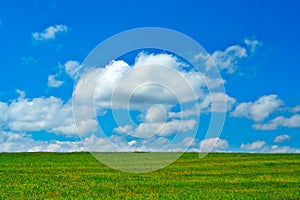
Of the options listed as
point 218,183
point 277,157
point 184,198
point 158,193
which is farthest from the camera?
point 277,157

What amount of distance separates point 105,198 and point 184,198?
404cm

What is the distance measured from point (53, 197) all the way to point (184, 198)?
6790mm

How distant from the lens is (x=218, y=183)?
112ft

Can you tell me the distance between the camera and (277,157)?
60844 millimetres

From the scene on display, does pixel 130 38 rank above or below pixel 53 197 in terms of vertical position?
above

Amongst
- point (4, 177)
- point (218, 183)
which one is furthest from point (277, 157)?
point (4, 177)

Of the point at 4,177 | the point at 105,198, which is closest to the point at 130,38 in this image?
the point at 105,198

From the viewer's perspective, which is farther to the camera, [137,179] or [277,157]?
[277,157]

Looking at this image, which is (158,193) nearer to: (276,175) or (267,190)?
(267,190)

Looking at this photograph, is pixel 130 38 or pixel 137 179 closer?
pixel 130 38

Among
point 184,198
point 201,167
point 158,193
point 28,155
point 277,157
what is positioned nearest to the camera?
point 184,198

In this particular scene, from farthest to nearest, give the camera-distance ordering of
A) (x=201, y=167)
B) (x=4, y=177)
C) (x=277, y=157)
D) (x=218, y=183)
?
(x=277, y=157), (x=201, y=167), (x=4, y=177), (x=218, y=183)

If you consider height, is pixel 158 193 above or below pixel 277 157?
below

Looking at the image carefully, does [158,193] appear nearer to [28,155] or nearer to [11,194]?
[11,194]
